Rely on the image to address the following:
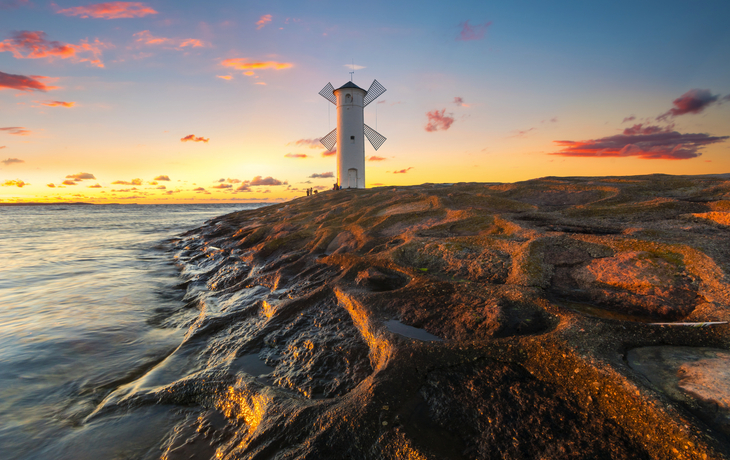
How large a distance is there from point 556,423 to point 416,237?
3982 mm

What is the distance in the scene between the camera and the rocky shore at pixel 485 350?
1960 millimetres

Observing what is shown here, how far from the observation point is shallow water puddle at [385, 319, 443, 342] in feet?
10.3

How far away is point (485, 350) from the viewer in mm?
2615

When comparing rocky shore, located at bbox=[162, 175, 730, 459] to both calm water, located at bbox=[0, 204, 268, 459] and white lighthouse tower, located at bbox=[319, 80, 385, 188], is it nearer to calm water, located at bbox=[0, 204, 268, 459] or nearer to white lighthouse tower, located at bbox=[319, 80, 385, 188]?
calm water, located at bbox=[0, 204, 268, 459]

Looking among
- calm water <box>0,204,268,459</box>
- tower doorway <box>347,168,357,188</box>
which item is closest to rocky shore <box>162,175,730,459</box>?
calm water <box>0,204,268,459</box>

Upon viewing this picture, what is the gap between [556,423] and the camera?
2.01 metres

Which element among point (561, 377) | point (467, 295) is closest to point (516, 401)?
point (561, 377)

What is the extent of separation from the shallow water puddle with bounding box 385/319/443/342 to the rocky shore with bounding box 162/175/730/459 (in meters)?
0.02

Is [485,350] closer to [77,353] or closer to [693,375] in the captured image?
[693,375]

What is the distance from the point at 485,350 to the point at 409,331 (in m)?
0.85

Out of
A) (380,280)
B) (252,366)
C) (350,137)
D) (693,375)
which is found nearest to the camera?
(693,375)

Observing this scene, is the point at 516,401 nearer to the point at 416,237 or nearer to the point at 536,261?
the point at 536,261

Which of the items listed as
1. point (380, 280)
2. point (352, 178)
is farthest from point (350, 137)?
point (380, 280)

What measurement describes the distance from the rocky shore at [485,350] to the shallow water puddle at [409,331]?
0.07 ft
